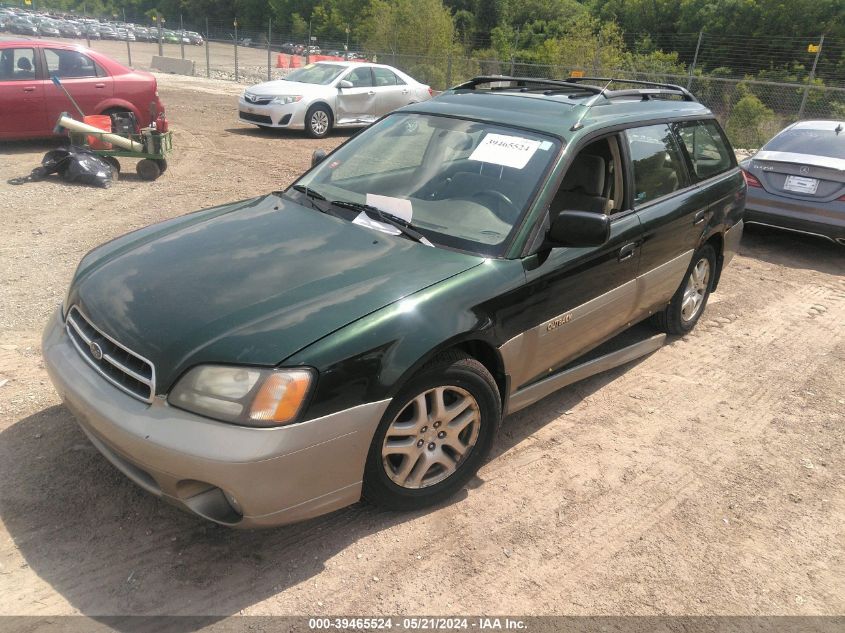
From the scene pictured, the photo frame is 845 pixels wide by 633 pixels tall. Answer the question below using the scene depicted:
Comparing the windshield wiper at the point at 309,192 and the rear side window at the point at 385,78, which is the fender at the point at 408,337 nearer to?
the windshield wiper at the point at 309,192

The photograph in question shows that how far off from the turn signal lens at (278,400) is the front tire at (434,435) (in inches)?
16.2

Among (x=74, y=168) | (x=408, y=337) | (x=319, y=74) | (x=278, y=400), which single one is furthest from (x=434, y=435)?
(x=319, y=74)

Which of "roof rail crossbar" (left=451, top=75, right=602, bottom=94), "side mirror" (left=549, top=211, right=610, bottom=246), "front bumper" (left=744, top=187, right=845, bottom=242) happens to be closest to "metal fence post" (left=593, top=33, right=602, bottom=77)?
"front bumper" (left=744, top=187, right=845, bottom=242)

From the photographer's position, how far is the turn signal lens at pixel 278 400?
8.00ft

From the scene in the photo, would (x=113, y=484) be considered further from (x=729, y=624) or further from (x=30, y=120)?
(x=30, y=120)

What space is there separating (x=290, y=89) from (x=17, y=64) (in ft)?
16.8

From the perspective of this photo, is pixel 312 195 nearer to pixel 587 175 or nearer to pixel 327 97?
pixel 587 175

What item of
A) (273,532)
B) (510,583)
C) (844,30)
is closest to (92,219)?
(273,532)

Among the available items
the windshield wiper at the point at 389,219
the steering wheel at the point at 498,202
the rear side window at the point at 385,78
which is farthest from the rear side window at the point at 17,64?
the steering wheel at the point at 498,202

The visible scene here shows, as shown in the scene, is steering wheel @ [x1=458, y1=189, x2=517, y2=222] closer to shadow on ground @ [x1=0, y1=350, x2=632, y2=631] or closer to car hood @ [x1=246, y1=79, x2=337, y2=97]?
shadow on ground @ [x1=0, y1=350, x2=632, y2=631]

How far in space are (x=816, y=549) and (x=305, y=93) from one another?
40.9 feet

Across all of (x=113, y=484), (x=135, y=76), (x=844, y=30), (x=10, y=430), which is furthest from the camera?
(x=844, y=30)

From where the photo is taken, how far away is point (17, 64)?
968 cm

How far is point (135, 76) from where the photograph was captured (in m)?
10.6
